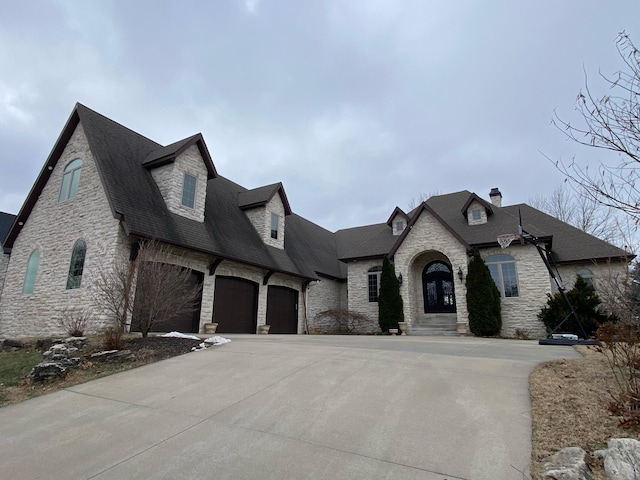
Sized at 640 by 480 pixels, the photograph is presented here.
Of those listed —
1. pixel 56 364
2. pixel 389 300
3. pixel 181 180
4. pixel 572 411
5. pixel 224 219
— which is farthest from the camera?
pixel 389 300

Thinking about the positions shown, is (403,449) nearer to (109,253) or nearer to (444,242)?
(109,253)

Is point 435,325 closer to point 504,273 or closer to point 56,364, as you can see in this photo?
point 504,273

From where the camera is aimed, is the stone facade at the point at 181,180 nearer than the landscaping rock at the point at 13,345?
No

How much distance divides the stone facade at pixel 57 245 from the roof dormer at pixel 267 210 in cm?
732

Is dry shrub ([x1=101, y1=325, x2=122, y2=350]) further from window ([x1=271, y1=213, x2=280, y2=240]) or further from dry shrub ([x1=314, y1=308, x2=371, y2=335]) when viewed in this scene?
dry shrub ([x1=314, y1=308, x2=371, y2=335])

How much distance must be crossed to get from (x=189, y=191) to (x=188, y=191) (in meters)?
0.05

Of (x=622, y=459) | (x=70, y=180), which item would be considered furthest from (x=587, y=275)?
(x=70, y=180)

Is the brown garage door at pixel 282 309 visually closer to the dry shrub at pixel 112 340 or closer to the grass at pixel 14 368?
the dry shrub at pixel 112 340

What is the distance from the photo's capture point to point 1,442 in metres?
4.25

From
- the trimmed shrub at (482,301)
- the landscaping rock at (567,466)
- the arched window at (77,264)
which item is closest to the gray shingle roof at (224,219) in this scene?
the trimmed shrub at (482,301)

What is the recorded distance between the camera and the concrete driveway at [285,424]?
335 cm

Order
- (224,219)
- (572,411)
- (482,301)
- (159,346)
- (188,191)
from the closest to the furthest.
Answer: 1. (572,411)
2. (159,346)
3. (188,191)
4. (482,301)
5. (224,219)

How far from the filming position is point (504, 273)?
55.9ft

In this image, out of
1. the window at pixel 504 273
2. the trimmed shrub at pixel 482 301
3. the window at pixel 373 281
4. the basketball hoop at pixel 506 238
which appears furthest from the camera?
the window at pixel 373 281
